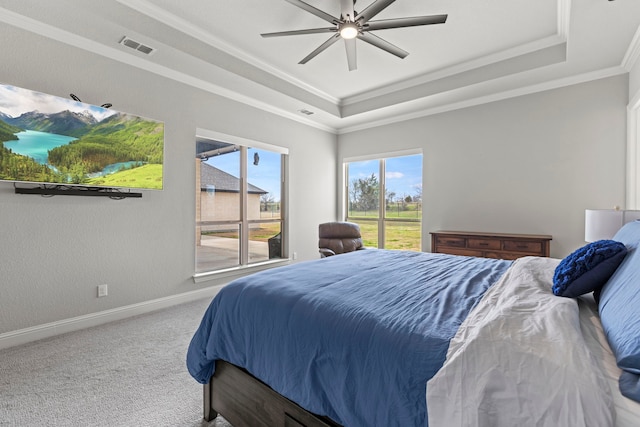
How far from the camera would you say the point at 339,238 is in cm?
461

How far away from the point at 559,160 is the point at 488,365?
158 inches

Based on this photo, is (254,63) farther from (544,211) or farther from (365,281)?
(544,211)

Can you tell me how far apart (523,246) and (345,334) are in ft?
11.3

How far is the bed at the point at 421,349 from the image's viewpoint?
0.75 metres

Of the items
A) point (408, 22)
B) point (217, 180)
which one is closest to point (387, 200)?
point (217, 180)

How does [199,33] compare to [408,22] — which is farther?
[199,33]

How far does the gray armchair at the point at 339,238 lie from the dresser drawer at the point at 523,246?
2008 millimetres

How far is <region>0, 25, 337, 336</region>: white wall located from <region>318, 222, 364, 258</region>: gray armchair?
1.80 metres

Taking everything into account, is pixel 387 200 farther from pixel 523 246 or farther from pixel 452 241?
pixel 523 246

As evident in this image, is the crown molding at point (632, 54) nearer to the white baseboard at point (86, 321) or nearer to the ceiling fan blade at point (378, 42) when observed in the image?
the ceiling fan blade at point (378, 42)

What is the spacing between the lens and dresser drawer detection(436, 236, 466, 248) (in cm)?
395

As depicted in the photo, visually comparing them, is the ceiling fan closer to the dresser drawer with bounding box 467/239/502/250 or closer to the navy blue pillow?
the navy blue pillow

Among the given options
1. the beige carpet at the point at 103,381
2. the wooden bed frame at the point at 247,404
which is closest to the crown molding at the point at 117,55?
the beige carpet at the point at 103,381

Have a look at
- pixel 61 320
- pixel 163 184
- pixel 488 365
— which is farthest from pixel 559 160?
pixel 61 320
